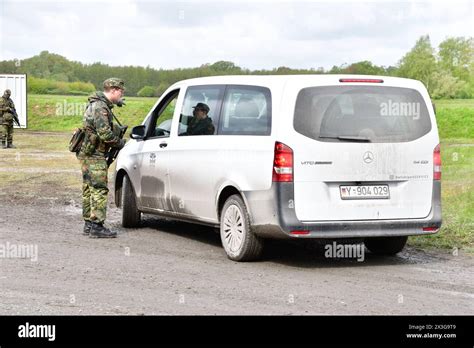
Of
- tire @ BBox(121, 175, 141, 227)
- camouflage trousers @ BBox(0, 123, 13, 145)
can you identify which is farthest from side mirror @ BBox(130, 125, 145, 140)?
camouflage trousers @ BBox(0, 123, 13, 145)

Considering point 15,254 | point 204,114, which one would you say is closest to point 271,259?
point 204,114

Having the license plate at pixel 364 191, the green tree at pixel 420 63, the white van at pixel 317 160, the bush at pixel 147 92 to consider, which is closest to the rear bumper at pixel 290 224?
the white van at pixel 317 160

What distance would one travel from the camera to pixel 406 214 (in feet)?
32.5

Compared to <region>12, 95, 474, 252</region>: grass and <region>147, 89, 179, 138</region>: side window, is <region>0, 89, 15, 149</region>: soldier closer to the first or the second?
<region>12, 95, 474, 252</region>: grass

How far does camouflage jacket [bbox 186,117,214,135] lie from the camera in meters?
10.7

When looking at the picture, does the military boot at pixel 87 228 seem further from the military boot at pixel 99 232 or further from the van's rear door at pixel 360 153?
the van's rear door at pixel 360 153

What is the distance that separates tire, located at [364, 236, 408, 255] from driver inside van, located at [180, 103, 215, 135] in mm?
2279

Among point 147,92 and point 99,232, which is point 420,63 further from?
point 99,232

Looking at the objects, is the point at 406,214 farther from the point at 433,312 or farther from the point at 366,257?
the point at 433,312

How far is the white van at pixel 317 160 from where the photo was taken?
31.0 ft

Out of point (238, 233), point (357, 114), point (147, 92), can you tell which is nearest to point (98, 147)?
point (238, 233)

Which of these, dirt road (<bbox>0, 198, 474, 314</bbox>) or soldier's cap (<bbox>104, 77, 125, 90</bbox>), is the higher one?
soldier's cap (<bbox>104, 77, 125, 90</bbox>)

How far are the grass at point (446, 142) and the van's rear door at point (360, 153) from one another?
6.54 ft
